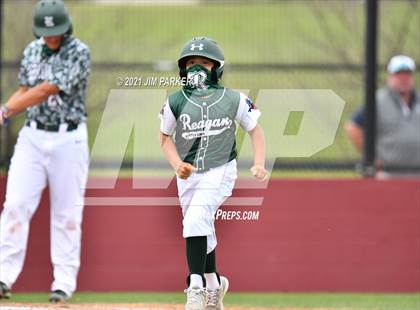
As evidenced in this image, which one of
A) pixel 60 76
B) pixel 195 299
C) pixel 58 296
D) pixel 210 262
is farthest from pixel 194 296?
pixel 60 76

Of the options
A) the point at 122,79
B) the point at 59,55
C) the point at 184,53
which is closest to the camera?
the point at 184,53

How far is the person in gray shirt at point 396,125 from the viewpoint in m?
11.4

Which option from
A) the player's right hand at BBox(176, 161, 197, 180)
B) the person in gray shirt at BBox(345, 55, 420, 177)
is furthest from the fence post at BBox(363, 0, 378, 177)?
the player's right hand at BBox(176, 161, 197, 180)

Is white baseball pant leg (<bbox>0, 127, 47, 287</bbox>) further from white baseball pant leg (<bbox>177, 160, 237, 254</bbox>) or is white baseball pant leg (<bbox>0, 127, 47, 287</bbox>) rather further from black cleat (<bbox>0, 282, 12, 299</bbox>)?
white baseball pant leg (<bbox>177, 160, 237, 254</bbox>)

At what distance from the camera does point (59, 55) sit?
9.08 metres

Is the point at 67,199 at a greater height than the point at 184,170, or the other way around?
the point at 67,199

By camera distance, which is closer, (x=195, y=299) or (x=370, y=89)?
(x=195, y=299)

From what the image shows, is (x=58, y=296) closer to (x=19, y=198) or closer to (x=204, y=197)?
(x=19, y=198)

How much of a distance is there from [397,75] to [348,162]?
1.33 m

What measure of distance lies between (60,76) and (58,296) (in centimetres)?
165

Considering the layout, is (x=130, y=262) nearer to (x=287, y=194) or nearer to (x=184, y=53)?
(x=287, y=194)

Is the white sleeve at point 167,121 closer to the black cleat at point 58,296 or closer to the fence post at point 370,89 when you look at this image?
the black cleat at point 58,296

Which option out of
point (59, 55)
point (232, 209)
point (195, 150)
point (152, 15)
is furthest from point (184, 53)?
point (152, 15)

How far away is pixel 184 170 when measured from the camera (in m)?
7.28
